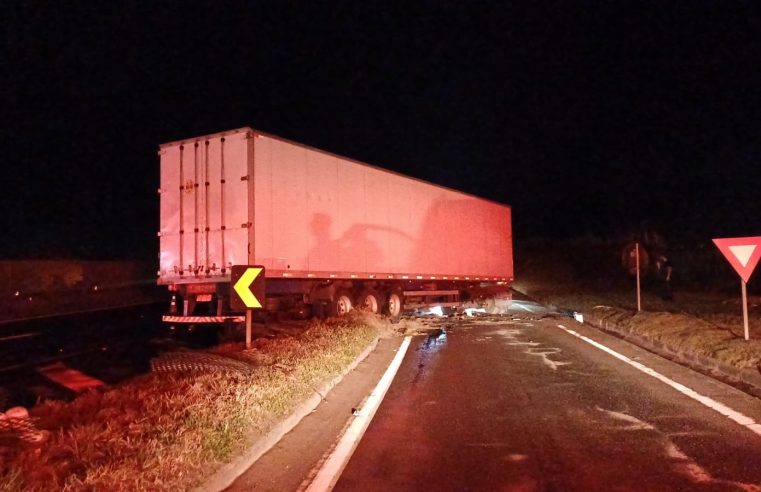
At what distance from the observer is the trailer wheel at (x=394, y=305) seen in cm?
2192

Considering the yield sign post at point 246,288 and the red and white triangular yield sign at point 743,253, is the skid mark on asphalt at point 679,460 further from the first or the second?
the red and white triangular yield sign at point 743,253

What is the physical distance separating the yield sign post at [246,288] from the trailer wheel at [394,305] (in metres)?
11.2

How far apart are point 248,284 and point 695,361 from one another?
8.09 metres

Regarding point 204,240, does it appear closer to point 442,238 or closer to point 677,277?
point 442,238

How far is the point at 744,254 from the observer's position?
509 inches

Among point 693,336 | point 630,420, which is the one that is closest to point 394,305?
point 693,336

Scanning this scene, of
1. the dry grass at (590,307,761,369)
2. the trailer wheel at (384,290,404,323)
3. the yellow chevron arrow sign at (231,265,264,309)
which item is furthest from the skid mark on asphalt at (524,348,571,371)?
the trailer wheel at (384,290,404,323)

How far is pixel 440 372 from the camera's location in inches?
449

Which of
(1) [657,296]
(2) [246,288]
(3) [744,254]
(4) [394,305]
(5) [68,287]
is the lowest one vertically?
(1) [657,296]

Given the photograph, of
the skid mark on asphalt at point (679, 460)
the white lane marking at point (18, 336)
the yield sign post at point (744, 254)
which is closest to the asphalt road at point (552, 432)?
the skid mark on asphalt at point (679, 460)

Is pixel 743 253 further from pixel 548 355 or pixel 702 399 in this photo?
pixel 702 399

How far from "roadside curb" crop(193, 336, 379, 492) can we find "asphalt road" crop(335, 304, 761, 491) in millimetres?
902

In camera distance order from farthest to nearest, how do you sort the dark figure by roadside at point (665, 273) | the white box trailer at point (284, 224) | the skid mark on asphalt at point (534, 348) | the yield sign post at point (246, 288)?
the dark figure by roadside at point (665, 273), the white box trailer at point (284, 224), the skid mark on asphalt at point (534, 348), the yield sign post at point (246, 288)

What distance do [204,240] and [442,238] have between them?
437 inches
